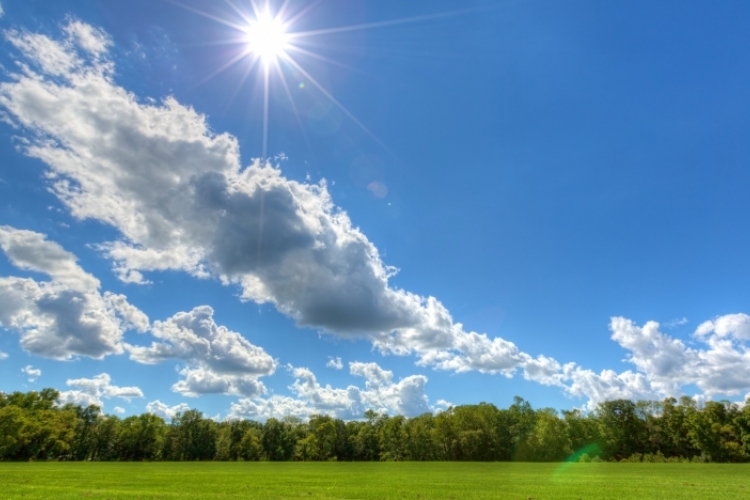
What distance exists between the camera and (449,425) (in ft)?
394

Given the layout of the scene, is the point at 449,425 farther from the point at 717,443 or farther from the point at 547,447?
the point at 717,443

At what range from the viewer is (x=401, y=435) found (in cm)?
12500

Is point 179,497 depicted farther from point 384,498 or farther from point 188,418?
point 188,418

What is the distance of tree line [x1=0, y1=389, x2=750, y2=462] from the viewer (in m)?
96.9

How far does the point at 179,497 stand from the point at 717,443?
120166mm

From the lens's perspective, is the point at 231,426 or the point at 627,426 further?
the point at 231,426

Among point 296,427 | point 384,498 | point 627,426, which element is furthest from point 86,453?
point 627,426

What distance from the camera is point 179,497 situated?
20.7 meters

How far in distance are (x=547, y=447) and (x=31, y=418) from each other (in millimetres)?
127017

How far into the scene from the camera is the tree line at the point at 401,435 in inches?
3814

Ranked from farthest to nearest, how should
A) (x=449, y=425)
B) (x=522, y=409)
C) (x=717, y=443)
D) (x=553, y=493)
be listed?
(x=522, y=409) < (x=449, y=425) < (x=717, y=443) < (x=553, y=493)

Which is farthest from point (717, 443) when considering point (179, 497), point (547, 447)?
point (179, 497)

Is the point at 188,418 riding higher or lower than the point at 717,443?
higher

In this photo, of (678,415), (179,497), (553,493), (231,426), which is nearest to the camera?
(179,497)
